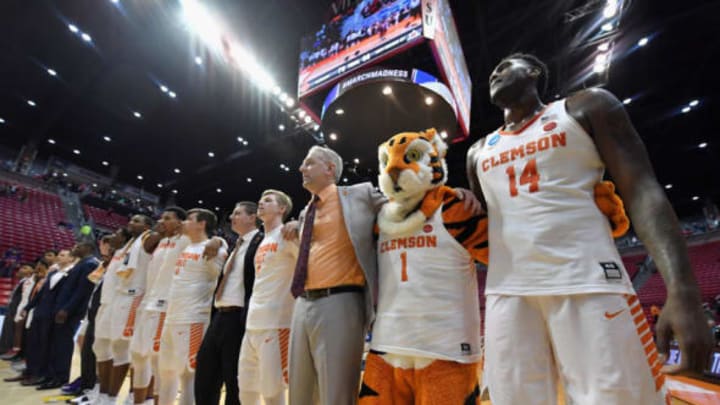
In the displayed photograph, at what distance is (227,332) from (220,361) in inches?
8.3

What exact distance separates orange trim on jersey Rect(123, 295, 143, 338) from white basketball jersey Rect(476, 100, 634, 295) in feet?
12.3

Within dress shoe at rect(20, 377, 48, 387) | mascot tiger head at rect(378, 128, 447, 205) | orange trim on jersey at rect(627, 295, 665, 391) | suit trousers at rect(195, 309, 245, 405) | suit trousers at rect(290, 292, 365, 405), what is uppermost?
mascot tiger head at rect(378, 128, 447, 205)

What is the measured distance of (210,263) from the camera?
10.6 feet

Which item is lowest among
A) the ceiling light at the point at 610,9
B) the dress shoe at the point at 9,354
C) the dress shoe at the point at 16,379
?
the dress shoe at the point at 9,354

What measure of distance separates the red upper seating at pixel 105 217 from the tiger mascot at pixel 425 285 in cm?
1997

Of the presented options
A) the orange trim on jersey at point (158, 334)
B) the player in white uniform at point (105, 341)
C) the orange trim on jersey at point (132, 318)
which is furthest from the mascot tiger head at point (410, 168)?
the player in white uniform at point (105, 341)

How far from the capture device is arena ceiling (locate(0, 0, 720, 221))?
7.58 m

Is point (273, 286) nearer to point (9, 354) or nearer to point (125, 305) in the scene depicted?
point (125, 305)

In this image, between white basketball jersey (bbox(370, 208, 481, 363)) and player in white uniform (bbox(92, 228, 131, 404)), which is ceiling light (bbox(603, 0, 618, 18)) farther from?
player in white uniform (bbox(92, 228, 131, 404))

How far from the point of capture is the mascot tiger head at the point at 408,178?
5.24ft

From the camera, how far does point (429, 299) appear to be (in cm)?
145

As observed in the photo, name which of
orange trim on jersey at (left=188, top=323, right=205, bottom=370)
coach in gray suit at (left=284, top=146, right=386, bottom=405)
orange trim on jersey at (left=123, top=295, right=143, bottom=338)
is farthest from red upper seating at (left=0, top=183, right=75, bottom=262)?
coach in gray suit at (left=284, top=146, right=386, bottom=405)

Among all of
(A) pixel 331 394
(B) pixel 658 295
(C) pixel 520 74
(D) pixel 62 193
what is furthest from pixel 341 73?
(D) pixel 62 193

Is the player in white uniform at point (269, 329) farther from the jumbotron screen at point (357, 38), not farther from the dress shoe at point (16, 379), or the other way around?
the dress shoe at point (16, 379)
